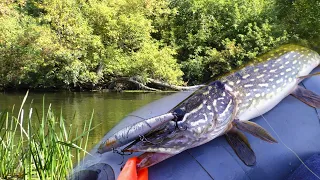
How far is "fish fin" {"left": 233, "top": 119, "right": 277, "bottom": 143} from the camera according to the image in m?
1.37

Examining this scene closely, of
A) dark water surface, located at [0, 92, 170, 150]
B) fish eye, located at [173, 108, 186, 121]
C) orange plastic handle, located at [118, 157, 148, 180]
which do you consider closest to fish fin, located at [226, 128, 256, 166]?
fish eye, located at [173, 108, 186, 121]

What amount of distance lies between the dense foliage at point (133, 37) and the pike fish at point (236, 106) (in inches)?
492

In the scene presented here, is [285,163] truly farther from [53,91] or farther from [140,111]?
[53,91]

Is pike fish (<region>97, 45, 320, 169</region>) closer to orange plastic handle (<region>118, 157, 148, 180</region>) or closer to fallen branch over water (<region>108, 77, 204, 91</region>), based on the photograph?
orange plastic handle (<region>118, 157, 148, 180</region>)

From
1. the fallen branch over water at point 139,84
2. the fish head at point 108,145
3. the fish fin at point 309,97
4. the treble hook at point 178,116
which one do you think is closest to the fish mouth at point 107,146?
the fish head at point 108,145

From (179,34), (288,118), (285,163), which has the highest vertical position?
(179,34)

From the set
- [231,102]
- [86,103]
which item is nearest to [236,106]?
[231,102]

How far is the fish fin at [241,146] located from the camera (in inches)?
53.7

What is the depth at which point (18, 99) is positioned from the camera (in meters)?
13.5

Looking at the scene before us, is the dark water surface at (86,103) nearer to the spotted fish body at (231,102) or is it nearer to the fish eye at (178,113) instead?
the spotted fish body at (231,102)

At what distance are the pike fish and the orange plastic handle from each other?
21mm

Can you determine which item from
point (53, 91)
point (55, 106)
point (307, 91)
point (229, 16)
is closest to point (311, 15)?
point (229, 16)

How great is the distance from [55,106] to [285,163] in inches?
432

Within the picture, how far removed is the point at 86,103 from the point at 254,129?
38.5ft
